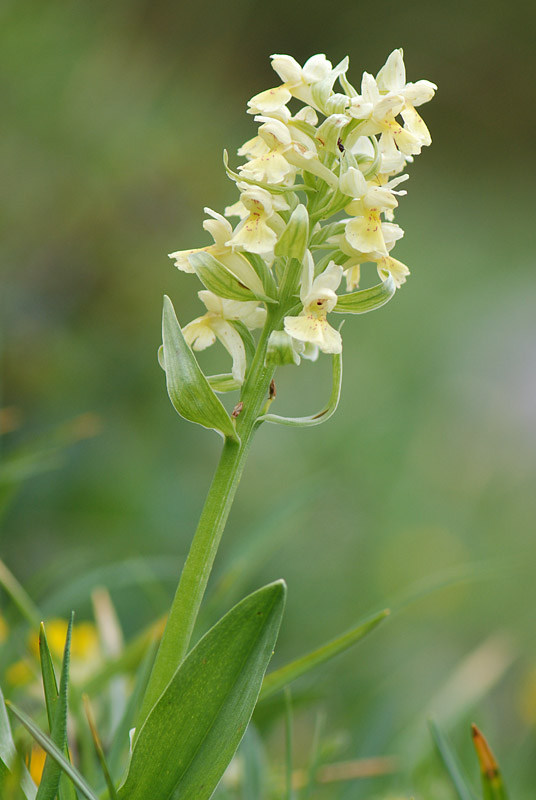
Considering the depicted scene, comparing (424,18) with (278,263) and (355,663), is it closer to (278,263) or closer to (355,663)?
(355,663)

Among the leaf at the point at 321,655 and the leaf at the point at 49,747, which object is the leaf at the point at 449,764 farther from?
the leaf at the point at 49,747

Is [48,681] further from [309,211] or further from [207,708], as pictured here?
[309,211]

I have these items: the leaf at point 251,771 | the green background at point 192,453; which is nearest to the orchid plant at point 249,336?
the leaf at point 251,771

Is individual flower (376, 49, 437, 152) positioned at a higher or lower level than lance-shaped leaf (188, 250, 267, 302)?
higher

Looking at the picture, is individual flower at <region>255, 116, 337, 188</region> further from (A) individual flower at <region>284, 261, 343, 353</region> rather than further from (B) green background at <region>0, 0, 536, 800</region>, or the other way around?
(B) green background at <region>0, 0, 536, 800</region>

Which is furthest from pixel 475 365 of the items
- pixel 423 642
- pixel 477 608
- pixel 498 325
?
pixel 423 642

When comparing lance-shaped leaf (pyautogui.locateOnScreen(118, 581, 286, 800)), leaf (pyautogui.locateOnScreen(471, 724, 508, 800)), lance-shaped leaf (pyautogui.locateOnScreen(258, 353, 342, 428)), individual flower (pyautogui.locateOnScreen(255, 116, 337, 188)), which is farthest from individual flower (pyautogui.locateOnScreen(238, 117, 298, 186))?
leaf (pyautogui.locateOnScreen(471, 724, 508, 800))

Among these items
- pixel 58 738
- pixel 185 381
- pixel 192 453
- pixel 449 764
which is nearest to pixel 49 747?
pixel 58 738
